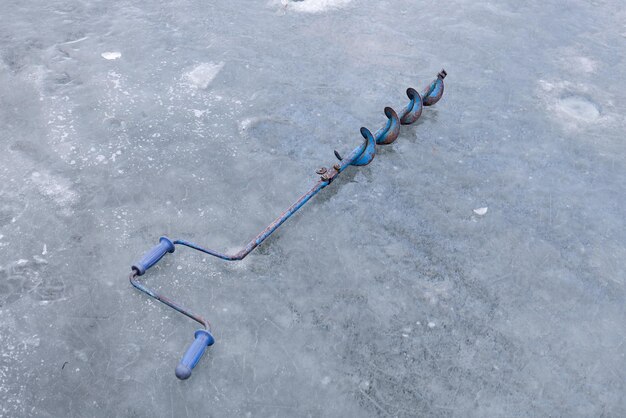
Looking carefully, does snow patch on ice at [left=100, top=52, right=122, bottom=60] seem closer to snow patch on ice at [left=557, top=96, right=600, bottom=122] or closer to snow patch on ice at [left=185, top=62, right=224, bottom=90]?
snow patch on ice at [left=185, top=62, right=224, bottom=90]

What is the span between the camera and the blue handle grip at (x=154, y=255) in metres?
2.94

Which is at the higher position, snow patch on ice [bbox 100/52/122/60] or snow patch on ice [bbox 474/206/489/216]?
snow patch on ice [bbox 100/52/122/60]

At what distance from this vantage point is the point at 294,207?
327 cm

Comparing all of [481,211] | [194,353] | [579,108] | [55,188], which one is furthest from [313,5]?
[194,353]

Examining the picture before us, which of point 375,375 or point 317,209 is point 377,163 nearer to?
point 317,209

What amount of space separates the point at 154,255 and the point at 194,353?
2.39ft

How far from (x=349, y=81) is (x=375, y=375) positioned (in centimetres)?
282

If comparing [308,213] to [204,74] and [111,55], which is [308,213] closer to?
[204,74]

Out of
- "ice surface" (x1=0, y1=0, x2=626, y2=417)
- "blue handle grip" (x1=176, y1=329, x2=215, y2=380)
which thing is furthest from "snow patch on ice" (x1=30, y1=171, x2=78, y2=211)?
"blue handle grip" (x1=176, y1=329, x2=215, y2=380)

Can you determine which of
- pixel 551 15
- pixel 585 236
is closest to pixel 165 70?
pixel 585 236

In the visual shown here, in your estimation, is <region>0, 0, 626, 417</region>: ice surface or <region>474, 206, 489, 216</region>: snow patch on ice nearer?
<region>0, 0, 626, 417</region>: ice surface

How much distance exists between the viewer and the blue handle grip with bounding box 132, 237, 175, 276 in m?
2.94

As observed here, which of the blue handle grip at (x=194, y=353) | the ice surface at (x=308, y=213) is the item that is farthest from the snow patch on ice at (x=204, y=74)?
the blue handle grip at (x=194, y=353)

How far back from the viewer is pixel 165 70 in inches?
178
